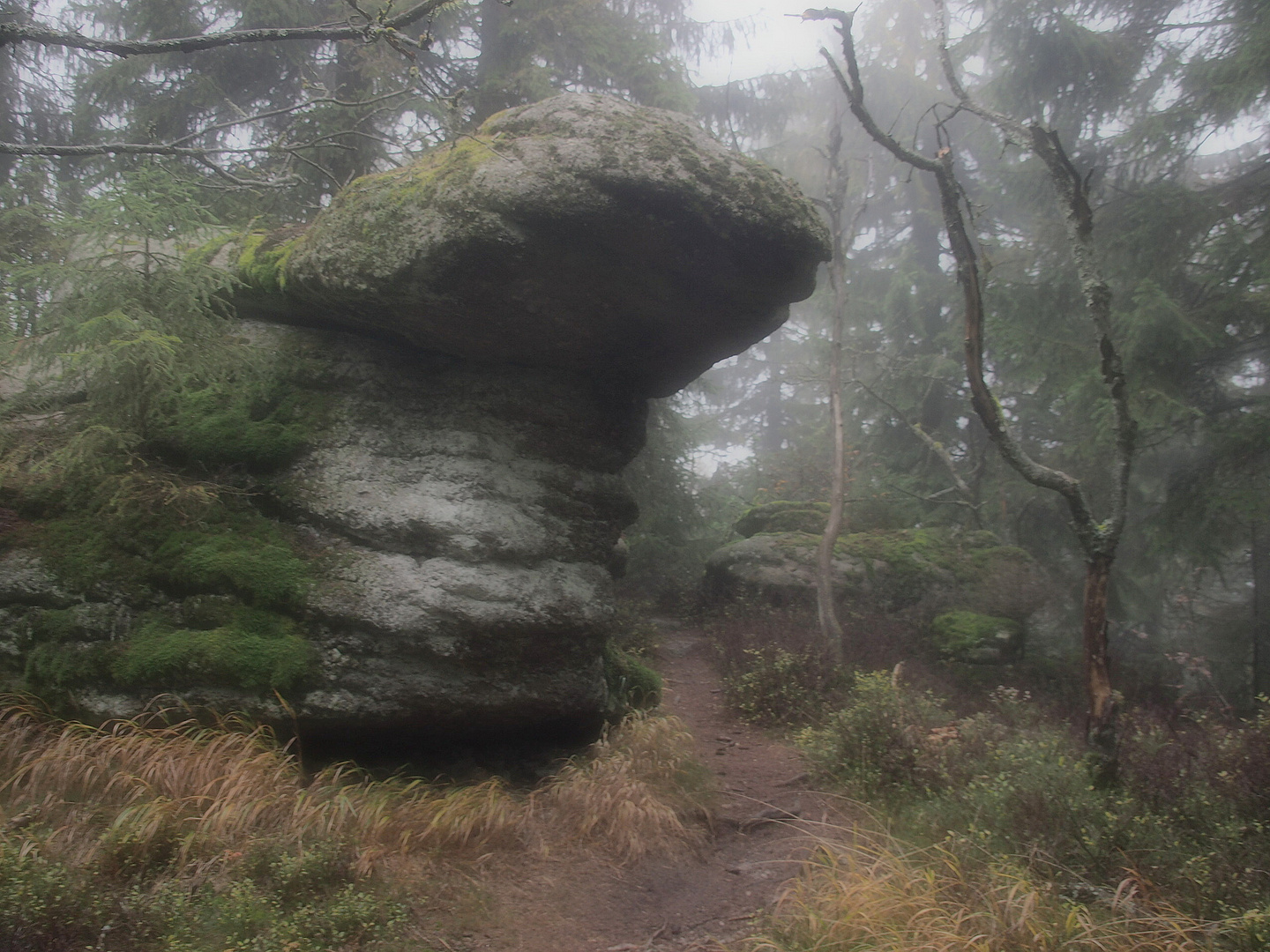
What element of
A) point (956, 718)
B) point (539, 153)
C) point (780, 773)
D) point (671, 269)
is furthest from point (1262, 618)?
point (539, 153)

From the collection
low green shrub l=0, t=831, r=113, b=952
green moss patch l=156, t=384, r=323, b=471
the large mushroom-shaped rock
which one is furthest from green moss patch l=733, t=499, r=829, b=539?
low green shrub l=0, t=831, r=113, b=952

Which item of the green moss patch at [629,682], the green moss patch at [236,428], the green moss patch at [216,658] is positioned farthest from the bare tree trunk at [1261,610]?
the green moss patch at [236,428]

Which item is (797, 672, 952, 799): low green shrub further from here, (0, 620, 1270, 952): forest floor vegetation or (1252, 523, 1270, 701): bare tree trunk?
(1252, 523, 1270, 701): bare tree trunk

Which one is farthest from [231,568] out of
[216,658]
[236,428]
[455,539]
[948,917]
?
[948,917]

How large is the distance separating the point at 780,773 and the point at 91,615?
569 cm

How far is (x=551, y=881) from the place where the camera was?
4.53m

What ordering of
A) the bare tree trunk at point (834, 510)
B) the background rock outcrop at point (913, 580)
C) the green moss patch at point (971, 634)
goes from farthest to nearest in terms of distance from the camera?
the background rock outcrop at point (913, 580) → the green moss patch at point (971, 634) → the bare tree trunk at point (834, 510)

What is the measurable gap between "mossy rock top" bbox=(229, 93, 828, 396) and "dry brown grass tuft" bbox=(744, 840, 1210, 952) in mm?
4338

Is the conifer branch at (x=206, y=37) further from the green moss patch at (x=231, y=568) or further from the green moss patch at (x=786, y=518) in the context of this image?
the green moss patch at (x=786, y=518)

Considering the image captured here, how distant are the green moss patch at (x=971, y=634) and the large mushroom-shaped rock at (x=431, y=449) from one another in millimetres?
6049

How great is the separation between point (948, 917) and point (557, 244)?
15.8ft

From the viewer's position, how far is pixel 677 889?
4.67 m

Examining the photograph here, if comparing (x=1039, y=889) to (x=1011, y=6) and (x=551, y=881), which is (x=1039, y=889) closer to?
(x=551, y=881)

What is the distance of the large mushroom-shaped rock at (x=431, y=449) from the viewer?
5.04 m
